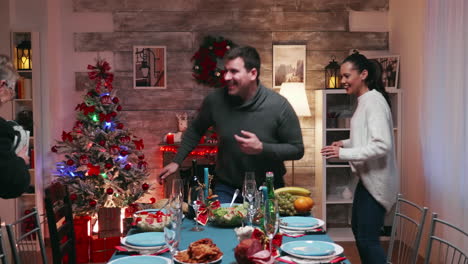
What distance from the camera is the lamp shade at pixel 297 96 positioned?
5.70 m

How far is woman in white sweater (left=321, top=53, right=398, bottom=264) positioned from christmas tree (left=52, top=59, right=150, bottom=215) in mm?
2257

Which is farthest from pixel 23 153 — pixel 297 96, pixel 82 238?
pixel 297 96

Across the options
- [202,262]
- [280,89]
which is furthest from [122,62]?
[202,262]

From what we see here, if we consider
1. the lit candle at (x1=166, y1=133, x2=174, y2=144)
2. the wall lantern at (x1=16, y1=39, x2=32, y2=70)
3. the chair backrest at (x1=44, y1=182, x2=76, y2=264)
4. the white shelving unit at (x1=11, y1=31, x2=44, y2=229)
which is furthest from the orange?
the wall lantern at (x1=16, y1=39, x2=32, y2=70)

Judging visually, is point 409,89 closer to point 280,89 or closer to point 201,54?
point 280,89

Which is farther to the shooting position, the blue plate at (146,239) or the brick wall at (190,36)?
the brick wall at (190,36)

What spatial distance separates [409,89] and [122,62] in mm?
2964

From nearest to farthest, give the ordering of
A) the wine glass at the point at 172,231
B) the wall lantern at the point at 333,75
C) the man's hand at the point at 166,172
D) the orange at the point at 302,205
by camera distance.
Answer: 1. the wine glass at the point at 172,231
2. the orange at the point at 302,205
3. the man's hand at the point at 166,172
4. the wall lantern at the point at 333,75

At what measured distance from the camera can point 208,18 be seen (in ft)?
19.8

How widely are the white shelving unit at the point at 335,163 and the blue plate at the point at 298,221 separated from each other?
3087 mm

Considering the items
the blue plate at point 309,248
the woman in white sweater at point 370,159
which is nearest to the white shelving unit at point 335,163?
the woman in white sweater at point 370,159

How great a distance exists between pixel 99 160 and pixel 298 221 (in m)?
2.87

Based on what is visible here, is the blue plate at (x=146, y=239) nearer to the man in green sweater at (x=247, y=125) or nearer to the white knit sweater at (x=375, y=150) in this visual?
the man in green sweater at (x=247, y=125)

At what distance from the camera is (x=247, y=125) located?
325 centimetres
